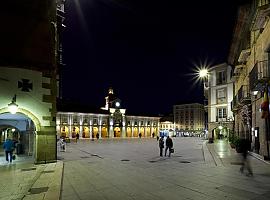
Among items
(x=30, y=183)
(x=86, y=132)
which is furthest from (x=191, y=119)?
(x=30, y=183)

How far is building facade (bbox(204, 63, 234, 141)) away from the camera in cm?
4069

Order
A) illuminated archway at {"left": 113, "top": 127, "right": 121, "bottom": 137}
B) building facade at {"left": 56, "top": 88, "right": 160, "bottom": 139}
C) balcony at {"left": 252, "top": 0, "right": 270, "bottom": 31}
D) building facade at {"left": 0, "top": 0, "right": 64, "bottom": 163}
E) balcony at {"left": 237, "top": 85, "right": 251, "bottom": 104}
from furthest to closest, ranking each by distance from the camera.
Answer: illuminated archway at {"left": 113, "top": 127, "right": 121, "bottom": 137} → building facade at {"left": 56, "top": 88, "right": 160, "bottom": 139} → balcony at {"left": 237, "top": 85, "right": 251, "bottom": 104} → building facade at {"left": 0, "top": 0, "right": 64, "bottom": 163} → balcony at {"left": 252, "top": 0, "right": 270, "bottom": 31}

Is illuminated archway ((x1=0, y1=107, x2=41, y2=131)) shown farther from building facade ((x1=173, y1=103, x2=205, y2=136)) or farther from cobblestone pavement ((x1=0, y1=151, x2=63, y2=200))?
building facade ((x1=173, y1=103, x2=205, y2=136))

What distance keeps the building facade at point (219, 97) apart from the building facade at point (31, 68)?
31.5 metres

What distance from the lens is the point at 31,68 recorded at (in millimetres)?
14719

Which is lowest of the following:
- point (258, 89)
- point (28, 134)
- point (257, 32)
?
point (28, 134)

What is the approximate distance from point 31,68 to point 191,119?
116 m

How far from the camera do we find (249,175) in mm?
10359

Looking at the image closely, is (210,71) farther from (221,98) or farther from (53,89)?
(53,89)

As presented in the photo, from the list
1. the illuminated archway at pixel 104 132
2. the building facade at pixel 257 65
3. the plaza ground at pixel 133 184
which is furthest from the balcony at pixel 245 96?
the illuminated archway at pixel 104 132

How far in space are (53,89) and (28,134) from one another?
18.7 feet

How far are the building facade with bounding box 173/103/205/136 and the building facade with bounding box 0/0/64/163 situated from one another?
110m

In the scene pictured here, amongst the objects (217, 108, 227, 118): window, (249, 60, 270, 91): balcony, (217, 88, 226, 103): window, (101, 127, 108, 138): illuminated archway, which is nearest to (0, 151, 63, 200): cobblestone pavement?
(249, 60, 270, 91): balcony

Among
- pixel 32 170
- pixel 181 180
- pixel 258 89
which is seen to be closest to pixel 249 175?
pixel 181 180
